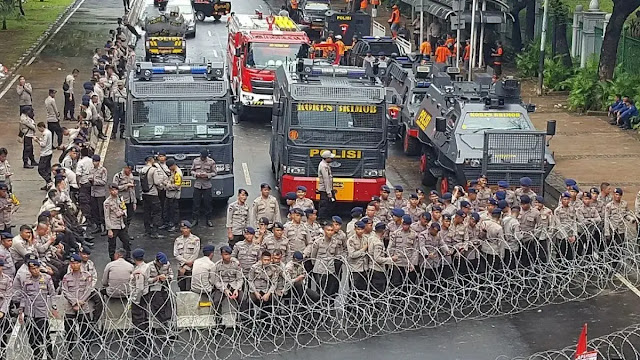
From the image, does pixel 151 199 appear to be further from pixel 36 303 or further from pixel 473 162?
pixel 36 303

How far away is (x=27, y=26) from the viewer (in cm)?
5356

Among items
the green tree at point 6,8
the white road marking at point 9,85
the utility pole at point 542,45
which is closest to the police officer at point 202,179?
the white road marking at point 9,85

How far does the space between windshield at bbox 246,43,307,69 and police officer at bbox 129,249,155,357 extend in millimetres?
17224

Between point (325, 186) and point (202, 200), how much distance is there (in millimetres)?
2371

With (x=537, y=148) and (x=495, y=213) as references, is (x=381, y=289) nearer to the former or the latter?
(x=495, y=213)

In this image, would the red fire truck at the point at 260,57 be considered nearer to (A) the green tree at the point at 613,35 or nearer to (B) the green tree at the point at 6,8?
(A) the green tree at the point at 613,35

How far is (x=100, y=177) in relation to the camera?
73.0ft

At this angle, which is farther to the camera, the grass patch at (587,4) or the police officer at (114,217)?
the grass patch at (587,4)

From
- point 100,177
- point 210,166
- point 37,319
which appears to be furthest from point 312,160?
point 37,319

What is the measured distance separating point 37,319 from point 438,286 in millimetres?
6155

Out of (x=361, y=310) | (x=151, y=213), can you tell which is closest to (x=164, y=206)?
(x=151, y=213)

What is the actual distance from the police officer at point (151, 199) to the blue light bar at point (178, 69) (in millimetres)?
2744

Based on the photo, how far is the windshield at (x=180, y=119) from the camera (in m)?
23.8

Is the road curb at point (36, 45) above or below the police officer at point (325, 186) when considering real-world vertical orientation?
above
